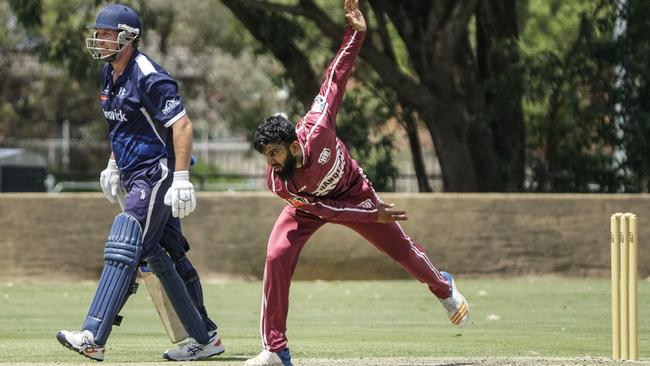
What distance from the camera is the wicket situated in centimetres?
810

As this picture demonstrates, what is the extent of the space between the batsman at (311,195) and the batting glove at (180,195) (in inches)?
19.6

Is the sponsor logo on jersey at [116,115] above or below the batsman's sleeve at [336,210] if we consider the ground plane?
above

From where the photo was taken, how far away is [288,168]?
7.62 metres

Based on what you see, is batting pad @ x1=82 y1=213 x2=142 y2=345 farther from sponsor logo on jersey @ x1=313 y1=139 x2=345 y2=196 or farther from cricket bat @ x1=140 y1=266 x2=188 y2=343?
sponsor logo on jersey @ x1=313 y1=139 x2=345 y2=196

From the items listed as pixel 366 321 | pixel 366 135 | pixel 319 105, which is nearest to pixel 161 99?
pixel 319 105

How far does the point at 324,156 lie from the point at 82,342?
1777mm

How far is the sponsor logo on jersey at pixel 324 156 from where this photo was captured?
7738 millimetres

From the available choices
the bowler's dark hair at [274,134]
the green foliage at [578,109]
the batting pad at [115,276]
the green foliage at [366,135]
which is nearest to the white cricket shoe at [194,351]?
the batting pad at [115,276]

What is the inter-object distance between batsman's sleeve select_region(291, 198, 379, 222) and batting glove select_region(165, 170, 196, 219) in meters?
0.62

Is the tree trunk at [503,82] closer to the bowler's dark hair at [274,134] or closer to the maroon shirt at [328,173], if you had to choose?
the maroon shirt at [328,173]

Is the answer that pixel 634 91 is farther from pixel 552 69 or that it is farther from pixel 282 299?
pixel 282 299

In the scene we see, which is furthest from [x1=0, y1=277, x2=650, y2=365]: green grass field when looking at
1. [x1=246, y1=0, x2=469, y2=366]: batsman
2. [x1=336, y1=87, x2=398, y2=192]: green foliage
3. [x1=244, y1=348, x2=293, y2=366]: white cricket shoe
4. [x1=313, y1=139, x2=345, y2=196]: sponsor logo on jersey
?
[x1=336, y1=87, x2=398, y2=192]: green foliage

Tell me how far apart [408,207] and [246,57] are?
38.8 metres

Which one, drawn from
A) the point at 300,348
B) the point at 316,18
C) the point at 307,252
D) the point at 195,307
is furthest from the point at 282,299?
the point at 316,18
